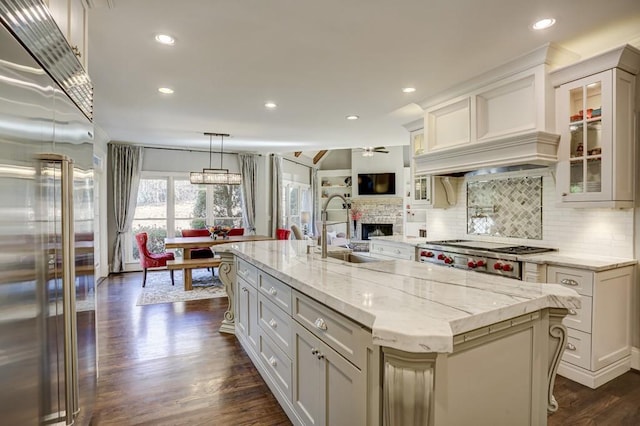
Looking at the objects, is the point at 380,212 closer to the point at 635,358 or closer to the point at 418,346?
the point at 635,358

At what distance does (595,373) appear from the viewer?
102 inches

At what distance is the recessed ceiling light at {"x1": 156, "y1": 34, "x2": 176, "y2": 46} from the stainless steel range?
3.15 meters

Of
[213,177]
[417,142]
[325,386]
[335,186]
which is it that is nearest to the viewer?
[325,386]

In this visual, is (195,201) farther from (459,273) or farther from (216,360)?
(459,273)

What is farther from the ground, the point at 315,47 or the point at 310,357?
the point at 315,47

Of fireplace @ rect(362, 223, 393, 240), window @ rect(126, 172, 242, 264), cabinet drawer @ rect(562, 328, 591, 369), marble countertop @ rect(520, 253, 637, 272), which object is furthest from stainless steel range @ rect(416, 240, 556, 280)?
fireplace @ rect(362, 223, 393, 240)

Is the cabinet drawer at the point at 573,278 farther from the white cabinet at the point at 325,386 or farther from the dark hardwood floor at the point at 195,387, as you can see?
the white cabinet at the point at 325,386

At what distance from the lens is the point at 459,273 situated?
2061 millimetres

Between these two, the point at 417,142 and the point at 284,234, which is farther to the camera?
the point at 284,234

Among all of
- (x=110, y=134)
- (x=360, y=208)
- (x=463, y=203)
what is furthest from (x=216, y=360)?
(x=360, y=208)

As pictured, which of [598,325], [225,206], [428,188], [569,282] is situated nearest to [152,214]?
[225,206]

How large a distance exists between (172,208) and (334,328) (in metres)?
6.86

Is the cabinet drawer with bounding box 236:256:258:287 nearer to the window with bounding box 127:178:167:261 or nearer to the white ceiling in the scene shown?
the white ceiling

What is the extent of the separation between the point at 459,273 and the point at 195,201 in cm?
678
